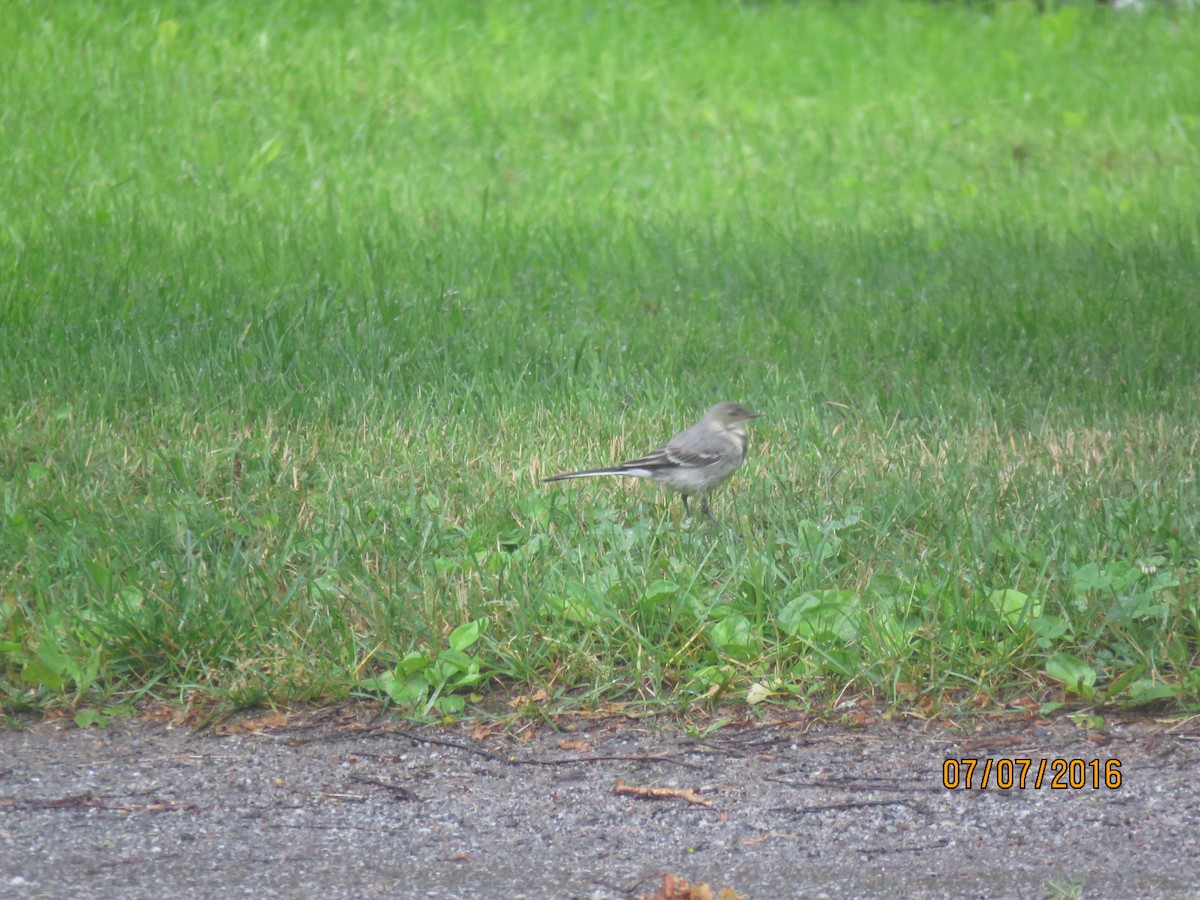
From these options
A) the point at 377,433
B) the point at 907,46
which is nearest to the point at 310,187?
the point at 377,433

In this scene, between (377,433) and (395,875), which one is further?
(377,433)

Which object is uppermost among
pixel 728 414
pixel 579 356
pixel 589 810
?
pixel 728 414

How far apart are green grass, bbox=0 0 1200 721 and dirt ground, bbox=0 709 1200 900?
21 centimetres

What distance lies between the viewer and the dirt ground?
140 inches

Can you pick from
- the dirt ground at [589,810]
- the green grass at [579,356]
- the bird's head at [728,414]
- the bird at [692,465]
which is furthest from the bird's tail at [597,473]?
the dirt ground at [589,810]

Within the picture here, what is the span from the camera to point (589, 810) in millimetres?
3965

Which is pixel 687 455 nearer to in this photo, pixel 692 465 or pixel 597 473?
pixel 692 465

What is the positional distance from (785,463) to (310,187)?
576 cm

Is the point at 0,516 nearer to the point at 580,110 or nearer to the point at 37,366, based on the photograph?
the point at 37,366

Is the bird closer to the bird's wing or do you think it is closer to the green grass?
the bird's wing

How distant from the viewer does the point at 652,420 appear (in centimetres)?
683

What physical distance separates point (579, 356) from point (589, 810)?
3.95 meters

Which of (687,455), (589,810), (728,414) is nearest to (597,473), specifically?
(687,455)

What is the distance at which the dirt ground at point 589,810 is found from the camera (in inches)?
140
